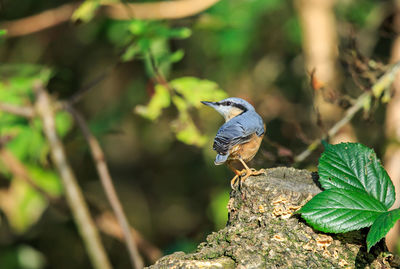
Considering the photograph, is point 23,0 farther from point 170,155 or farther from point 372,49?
point 372,49

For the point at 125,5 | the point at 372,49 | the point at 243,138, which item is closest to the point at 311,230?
the point at 243,138

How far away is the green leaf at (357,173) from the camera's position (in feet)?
5.24

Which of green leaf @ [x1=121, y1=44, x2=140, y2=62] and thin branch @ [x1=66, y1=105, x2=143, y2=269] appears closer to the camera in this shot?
green leaf @ [x1=121, y1=44, x2=140, y2=62]

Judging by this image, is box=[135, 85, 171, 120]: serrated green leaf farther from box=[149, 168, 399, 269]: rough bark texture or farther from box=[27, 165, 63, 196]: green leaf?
box=[149, 168, 399, 269]: rough bark texture

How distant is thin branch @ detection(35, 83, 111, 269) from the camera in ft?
10.9

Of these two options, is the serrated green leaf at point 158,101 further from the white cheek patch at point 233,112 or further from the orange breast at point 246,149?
the orange breast at point 246,149

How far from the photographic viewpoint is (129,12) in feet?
11.1

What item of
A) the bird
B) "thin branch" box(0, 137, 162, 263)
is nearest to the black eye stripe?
the bird

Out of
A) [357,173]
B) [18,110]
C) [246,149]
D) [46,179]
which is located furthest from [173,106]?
[357,173]

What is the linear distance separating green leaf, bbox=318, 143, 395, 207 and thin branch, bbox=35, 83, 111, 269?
206 centimetres

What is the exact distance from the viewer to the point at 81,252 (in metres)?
6.54

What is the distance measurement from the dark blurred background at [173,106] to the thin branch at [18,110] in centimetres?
28

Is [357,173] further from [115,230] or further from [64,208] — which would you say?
[64,208]

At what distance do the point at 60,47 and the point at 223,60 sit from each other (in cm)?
180
